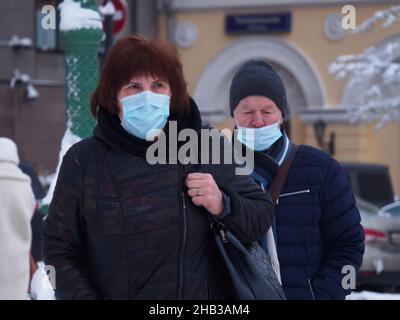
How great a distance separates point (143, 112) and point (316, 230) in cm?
102

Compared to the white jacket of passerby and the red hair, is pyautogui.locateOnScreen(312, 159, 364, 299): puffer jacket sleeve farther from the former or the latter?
the white jacket of passerby

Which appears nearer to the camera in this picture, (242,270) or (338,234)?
(242,270)

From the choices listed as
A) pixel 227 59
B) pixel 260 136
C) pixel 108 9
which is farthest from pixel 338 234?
pixel 227 59

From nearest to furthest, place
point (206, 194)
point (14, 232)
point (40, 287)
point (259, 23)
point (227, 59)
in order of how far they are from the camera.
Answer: point (206, 194) → point (14, 232) → point (40, 287) → point (259, 23) → point (227, 59)

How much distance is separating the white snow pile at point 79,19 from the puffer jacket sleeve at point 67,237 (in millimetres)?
3867

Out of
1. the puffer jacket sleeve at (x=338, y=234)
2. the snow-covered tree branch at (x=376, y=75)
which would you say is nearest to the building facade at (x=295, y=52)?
the snow-covered tree branch at (x=376, y=75)

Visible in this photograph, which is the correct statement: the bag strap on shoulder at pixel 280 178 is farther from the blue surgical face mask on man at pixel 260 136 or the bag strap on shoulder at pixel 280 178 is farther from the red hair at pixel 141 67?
the red hair at pixel 141 67

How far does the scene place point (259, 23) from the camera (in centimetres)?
2548

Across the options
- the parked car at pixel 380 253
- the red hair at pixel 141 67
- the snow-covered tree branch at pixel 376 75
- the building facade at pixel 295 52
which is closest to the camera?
the red hair at pixel 141 67

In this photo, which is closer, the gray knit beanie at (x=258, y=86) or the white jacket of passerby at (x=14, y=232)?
the gray knit beanie at (x=258, y=86)

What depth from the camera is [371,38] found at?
24.0 m

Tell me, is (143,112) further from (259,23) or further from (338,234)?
(259,23)

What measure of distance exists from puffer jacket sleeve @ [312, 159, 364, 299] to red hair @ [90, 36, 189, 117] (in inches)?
35.6

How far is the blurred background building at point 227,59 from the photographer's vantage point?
23.2m
